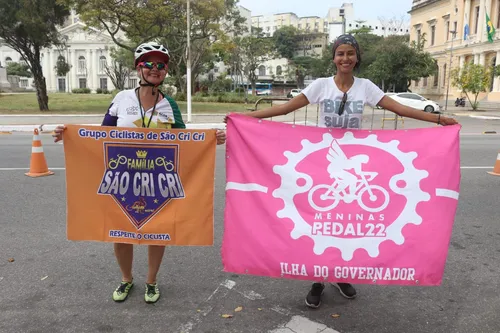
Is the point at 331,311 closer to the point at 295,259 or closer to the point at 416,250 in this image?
the point at 295,259

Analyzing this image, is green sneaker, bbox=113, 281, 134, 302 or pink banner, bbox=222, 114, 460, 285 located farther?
green sneaker, bbox=113, 281, 134, 302

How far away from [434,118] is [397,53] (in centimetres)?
4257

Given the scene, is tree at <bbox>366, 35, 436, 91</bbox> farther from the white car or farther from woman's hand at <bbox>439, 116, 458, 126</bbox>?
woman's hand at <bbox>439, 116, 458, 126</bbox>

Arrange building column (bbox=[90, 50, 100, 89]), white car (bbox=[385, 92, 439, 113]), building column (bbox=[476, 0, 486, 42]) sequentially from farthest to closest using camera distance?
building column (bbox=[90, 50, 100, 89]), building column (bbox=[476, 0, 486, 42]), white car (bbox=[385, 92, 439, 113])

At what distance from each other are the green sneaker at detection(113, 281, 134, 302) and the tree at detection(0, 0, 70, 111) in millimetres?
22397

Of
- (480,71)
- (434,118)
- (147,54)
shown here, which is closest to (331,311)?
(434,118)

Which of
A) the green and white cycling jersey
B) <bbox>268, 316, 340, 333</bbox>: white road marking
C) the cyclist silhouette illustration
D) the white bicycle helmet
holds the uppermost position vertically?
the white bicycle helmet

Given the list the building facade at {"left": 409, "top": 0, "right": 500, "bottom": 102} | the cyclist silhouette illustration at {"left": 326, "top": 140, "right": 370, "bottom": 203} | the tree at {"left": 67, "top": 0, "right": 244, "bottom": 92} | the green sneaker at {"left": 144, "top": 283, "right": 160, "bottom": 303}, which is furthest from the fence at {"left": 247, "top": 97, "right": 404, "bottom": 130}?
the building facade at {"left": 409, "top": 0, "right": 500, "bottom": 102}

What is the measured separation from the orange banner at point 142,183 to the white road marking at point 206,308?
50 centimetres

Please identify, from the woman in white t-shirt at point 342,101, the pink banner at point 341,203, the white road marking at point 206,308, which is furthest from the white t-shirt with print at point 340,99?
the white road marking at point 206,308

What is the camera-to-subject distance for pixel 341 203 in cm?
315

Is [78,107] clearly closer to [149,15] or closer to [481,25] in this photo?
[149,15]

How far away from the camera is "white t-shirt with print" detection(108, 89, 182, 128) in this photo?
11.0 ft

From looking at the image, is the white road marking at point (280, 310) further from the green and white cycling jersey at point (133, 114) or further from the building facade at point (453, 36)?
the building facade at point (453, 36)
